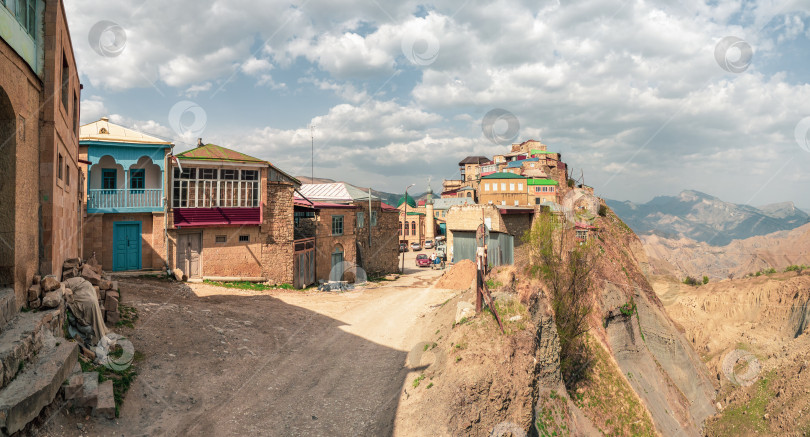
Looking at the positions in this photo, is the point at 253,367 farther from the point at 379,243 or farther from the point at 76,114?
the point at 379,243

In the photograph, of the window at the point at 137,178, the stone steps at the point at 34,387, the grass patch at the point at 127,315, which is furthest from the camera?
the window at the point at 137,178

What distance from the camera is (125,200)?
20141 mm

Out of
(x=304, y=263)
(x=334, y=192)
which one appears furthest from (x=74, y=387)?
(x=334, y=192)

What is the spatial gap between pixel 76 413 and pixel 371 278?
86.2 ft

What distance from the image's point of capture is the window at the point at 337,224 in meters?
28.7

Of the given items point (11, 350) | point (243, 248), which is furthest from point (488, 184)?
point (11, 350)

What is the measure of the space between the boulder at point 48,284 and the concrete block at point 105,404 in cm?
274

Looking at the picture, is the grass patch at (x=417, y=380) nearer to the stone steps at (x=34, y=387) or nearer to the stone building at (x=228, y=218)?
the stone steps at (x=34, y=387)

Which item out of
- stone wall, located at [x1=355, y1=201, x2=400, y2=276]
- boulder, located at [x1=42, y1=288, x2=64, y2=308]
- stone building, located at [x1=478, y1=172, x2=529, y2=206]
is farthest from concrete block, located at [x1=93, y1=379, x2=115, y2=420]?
stone building, located at [x1=478, y1=172, x2=529, y2=206]

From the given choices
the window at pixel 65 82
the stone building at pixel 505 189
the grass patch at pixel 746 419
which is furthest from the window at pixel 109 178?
the stone building at pixel 505 189

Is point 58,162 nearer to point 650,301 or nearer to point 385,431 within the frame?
point 385,431

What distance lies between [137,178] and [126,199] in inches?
51.4

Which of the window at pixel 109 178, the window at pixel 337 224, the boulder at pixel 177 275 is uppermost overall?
the window at pixel 109 178

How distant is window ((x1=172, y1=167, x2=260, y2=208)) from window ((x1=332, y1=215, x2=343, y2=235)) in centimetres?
686
